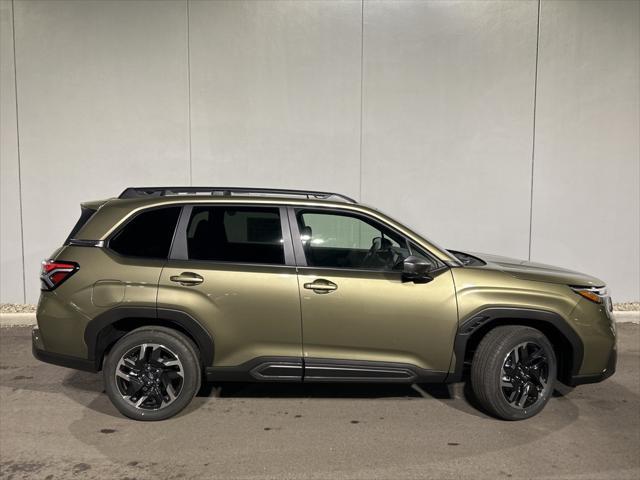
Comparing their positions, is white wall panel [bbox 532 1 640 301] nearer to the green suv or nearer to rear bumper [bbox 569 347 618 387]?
rear bumper [bbox 569 347 618 387]

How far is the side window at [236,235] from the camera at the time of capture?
171 inches

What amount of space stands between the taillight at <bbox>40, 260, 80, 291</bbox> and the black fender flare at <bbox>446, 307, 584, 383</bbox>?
10.2 feet

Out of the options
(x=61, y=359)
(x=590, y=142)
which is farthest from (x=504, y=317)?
(x=590, y=142)

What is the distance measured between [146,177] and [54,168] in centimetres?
142

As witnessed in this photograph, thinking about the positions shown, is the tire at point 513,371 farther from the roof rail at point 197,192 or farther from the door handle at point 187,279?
the door handle at point 187,279

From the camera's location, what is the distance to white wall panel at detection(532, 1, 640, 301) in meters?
8.35

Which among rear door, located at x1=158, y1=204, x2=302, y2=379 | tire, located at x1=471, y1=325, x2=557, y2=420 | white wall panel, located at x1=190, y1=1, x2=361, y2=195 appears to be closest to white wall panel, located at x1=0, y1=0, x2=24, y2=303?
white wall panel, located at x1=190, y1=1, x2=361, y2=195

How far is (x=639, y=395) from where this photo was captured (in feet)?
16.5

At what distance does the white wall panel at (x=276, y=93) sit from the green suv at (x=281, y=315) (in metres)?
4.01

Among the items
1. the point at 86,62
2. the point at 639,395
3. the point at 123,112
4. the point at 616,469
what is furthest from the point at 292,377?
the point at 86,62

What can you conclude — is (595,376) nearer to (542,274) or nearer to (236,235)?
(542,274)

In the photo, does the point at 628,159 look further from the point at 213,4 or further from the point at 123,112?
the point at 123,112

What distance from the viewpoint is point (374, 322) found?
4.21 metres

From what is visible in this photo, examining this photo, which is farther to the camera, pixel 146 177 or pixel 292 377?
pixel 146 177
